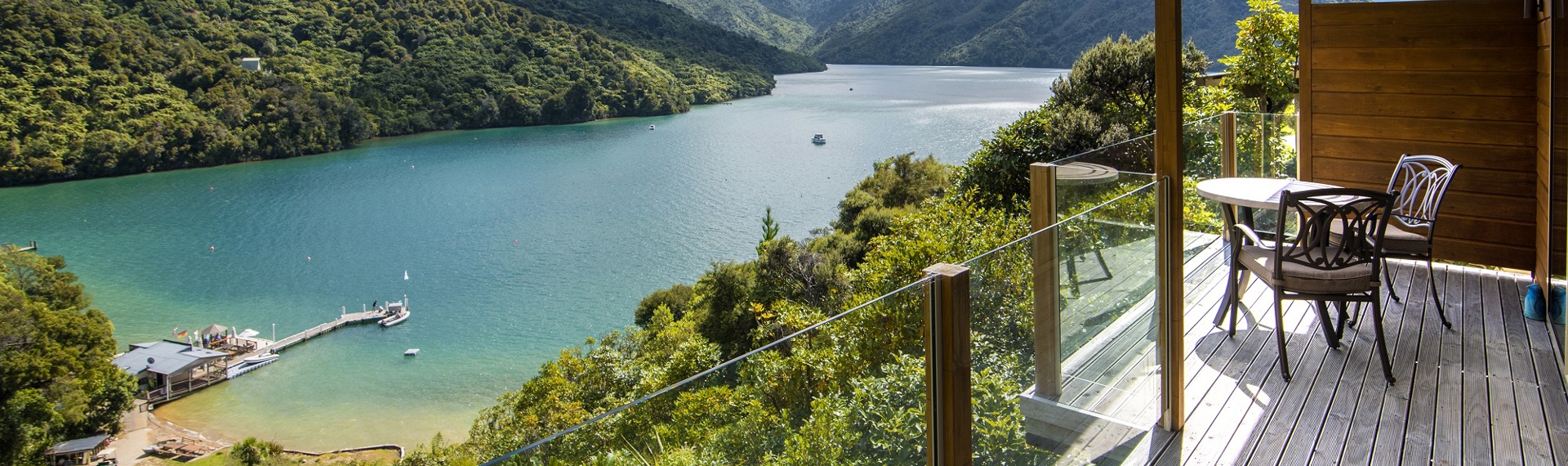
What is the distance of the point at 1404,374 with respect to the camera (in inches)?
115

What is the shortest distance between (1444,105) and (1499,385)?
6.24 feet

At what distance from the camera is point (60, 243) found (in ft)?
118

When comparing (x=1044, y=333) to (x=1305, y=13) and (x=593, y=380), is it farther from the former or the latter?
(x=593, y=380)

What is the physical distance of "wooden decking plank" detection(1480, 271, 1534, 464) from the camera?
234cm

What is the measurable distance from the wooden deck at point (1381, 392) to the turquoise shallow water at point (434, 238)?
18.7 meters

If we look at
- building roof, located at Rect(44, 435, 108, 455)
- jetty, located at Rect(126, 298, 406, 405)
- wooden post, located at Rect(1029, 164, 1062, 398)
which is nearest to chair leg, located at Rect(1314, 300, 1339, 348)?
wooden post, located at Rect(1029, 164, 1062, 398)

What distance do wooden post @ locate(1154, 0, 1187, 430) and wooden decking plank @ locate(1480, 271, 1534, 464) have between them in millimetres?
743

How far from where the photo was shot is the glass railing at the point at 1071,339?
1.83m

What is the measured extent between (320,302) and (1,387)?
9.63 metres

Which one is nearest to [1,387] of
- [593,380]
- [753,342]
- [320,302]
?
[320,302]

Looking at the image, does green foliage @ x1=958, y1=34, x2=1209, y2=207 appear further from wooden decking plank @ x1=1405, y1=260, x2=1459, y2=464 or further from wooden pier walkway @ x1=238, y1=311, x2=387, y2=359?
wooden pier walkway @ x1=238, y1=311, x2=387, y2=359

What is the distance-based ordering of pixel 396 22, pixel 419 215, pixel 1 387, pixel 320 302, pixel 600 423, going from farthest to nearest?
pixel 396 22, pixel 419 215, pixel 320 302, pixel 1 387, pixel 600 423

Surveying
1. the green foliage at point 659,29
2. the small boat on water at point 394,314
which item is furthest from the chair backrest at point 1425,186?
the green foliage at point 659,29

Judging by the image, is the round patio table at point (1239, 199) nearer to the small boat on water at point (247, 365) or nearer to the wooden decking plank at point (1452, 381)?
the wooden decking plank at point (1452, 381)
